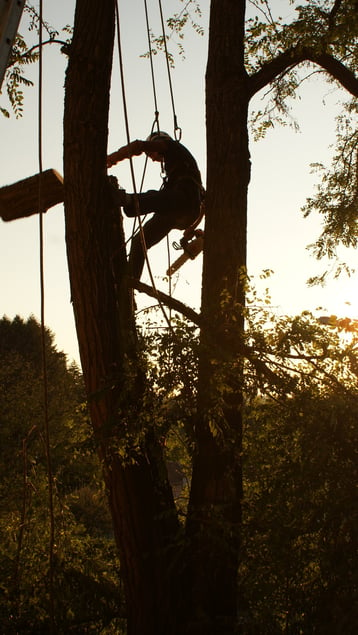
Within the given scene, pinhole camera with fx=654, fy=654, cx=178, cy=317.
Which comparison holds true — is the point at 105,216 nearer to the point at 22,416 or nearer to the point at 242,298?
the point at 242,298

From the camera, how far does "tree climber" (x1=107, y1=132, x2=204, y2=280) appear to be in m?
5.15

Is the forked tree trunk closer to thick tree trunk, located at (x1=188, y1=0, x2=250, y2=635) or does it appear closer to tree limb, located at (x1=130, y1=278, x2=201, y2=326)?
thick tree trunk, located at (x1=188, y1=0, x2=250, y2=635)

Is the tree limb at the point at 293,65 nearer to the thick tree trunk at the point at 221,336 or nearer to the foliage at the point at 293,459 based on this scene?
the thick tree trunk at the point at 221,336

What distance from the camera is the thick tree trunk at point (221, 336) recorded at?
4.15 m

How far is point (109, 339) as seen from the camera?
4.46 meters

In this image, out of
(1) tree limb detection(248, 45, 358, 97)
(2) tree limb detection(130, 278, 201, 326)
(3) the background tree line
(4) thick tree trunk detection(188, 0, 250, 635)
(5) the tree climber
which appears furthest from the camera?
(1) tree limb detection(248, 45, 358, 97)

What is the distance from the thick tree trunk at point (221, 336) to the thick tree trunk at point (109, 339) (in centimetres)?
26

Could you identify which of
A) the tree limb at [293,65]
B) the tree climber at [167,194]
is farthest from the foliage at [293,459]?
the tree limb at [293,65]

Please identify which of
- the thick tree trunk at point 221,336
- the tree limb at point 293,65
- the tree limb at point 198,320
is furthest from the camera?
the tree limb at point 293,65

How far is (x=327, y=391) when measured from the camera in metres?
4.24

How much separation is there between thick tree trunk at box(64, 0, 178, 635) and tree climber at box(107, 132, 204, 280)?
0.43m

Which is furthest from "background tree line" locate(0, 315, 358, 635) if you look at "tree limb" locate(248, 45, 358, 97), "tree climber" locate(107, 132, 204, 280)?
"tree limb" locate(248, 45, 358, 97)

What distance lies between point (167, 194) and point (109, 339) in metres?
1.47

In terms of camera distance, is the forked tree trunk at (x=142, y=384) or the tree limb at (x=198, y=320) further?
the tree limb at (x=198, y=320)
